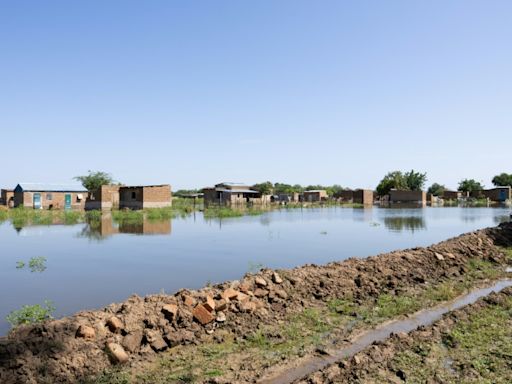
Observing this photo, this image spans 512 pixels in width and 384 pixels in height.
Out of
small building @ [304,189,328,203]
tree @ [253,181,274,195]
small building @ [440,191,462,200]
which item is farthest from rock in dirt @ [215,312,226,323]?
small building @ [440,191,462,200]

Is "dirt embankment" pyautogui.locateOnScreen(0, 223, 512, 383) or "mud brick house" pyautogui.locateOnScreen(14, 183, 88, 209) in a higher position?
"mud brick house" pyautogui.locateOnScreen(14, 183, 88, 209)

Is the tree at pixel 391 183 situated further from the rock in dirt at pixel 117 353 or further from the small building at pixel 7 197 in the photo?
the rock in dirt at pixel 117 353

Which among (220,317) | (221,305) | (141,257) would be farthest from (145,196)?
(220,317)

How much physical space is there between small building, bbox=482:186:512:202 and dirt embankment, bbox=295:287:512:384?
269 ft

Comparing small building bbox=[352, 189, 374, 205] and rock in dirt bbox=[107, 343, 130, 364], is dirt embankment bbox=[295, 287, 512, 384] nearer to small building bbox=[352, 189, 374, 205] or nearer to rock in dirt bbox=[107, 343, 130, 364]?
rock in dirt bbox=[107, 343, 130, 364]

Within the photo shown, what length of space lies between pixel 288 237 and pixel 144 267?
9.13 meters

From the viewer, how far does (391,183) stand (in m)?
80.6

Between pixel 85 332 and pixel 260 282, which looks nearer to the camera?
pixel 85 332

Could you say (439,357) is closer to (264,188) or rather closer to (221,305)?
(221,305)

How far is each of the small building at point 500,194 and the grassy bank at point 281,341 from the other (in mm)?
80806

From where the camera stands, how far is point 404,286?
9.05 m

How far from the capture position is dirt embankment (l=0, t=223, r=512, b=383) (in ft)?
15.4

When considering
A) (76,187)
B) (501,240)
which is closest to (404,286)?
(501,240)

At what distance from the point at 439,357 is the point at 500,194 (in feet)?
283
